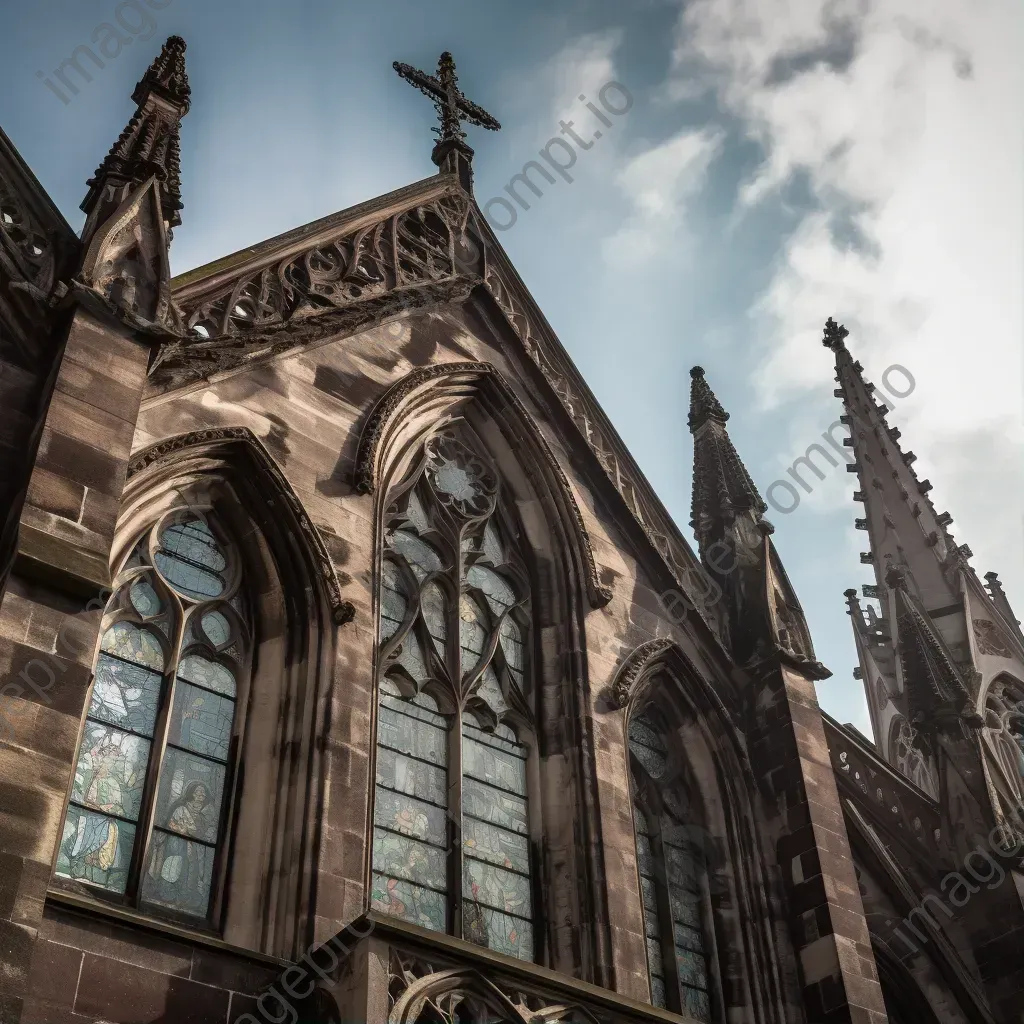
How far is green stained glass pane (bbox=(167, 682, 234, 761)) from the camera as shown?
1027cm

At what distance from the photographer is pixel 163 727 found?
33.2 ft

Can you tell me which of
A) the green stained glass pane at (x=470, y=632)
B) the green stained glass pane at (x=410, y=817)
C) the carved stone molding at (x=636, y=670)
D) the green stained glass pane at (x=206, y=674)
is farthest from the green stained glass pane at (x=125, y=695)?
the carved stone molding at (x=636, y=670)

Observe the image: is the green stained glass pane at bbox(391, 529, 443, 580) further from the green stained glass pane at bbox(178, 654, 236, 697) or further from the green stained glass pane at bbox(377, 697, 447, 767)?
the green stained glass pane at bbox(178, 654, 236, 697)

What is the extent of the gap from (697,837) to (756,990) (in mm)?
1588

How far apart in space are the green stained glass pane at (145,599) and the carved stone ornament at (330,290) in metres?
1.61

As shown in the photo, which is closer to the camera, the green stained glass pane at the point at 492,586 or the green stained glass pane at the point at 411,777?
the green stained glass pane at the point at 411,777

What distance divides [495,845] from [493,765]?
77cm

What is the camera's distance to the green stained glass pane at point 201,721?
33.7 feet

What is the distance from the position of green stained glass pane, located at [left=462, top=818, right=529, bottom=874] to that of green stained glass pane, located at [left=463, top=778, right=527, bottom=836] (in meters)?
0.07

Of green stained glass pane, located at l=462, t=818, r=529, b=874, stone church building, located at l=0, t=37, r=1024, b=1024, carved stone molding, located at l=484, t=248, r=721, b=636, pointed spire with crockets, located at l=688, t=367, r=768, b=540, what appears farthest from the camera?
pointed spire with crockets, located at l=688, t=367, r=768, b=540

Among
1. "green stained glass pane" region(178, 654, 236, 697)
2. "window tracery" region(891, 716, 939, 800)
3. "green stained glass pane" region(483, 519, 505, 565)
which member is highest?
"window tracery" region(891, 716, 939, 800)

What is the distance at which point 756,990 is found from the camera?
12.3 meters

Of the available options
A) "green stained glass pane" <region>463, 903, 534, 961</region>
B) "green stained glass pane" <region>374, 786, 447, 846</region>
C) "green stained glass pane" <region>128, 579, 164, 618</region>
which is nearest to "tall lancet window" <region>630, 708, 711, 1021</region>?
"green stained glass pane" <region>463, 903, 534, 961</region>

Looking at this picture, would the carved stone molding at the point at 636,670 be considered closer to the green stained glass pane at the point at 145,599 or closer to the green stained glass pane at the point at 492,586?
the green stained glass pane at the point at 492,586
